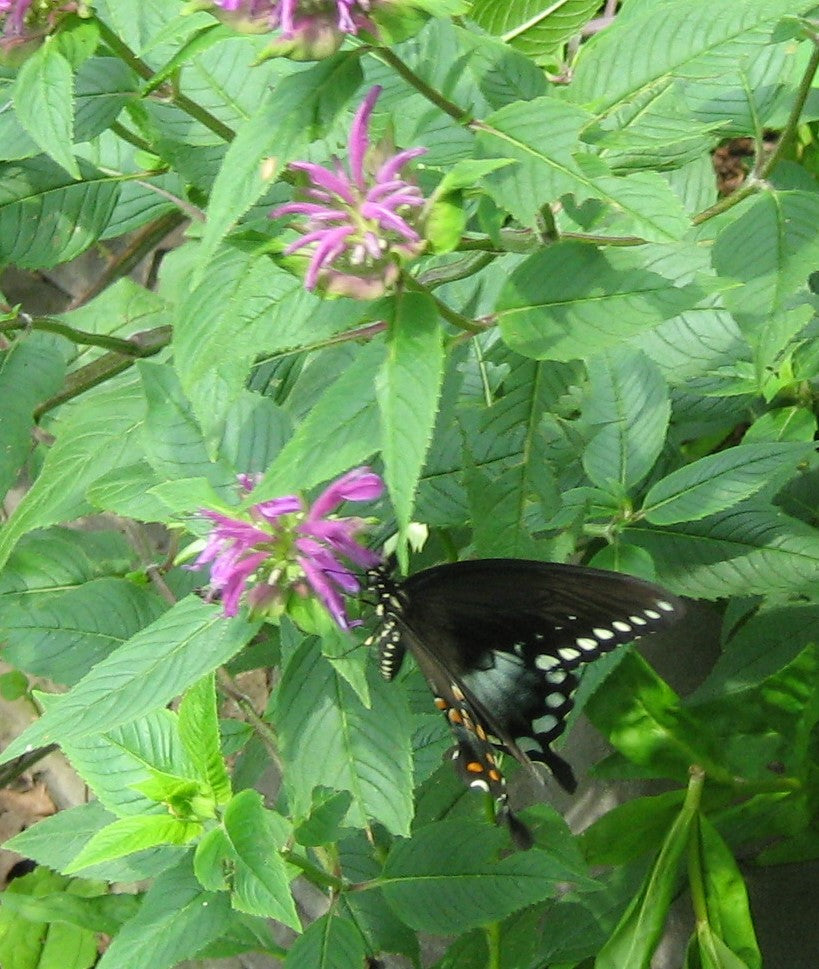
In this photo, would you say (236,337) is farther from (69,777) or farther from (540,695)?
(69,777)

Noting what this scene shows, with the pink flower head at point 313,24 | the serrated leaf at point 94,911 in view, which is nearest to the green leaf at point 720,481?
the pink flower head at point 313,24

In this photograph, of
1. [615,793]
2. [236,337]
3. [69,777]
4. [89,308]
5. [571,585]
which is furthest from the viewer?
[69,777]

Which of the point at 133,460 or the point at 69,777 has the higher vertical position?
the point at 133,460

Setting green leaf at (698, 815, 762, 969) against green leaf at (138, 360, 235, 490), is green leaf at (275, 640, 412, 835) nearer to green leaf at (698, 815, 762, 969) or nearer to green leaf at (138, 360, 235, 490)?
green leaf at (138, 360, 235, 490)

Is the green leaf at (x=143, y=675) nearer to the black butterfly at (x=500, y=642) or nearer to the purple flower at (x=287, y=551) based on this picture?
the purple flower at (x=287, y=551)

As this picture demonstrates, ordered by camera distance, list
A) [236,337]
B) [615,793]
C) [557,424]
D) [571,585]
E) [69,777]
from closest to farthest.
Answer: [236,337] < [571,585] < [557,424] < [615,793] < [69,777]

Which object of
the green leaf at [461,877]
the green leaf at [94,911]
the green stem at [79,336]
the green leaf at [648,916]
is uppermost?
the green stem at [79,336]

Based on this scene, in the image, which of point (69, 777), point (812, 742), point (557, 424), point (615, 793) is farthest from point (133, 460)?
point (69, 777)

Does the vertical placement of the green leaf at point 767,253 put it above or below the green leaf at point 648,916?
above
